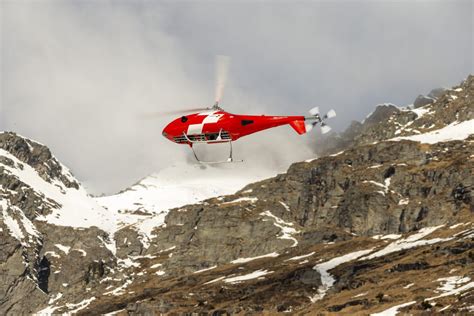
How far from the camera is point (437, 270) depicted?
18925 cm

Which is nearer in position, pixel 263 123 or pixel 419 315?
pixel 263 123

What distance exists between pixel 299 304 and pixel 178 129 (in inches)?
4768

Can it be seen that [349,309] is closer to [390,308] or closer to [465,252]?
[390,308]

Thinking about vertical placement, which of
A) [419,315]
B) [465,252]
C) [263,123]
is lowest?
[419,315]

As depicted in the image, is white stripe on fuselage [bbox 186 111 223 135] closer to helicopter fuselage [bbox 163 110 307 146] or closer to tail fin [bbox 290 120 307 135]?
helicopter fuselage [bbox 163 110 307 146]

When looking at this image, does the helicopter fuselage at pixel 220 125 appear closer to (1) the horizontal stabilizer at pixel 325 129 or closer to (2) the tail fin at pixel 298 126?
(2) the tail fin at pixel 298 126

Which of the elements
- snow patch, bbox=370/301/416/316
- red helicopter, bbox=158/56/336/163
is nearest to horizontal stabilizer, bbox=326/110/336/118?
red helicopter, bbox=158/56/336/163

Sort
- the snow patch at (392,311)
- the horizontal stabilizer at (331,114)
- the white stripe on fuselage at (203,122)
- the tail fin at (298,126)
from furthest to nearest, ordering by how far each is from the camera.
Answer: the snow patch at (392,311)
the white stripe on fuselage at (203,122)
the tail fin at (298,126)
the horizontal stabilizer at (331,114)

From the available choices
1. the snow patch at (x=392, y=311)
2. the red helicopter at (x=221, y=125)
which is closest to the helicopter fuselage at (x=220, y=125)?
the red helicopter at (x=221, y=125)

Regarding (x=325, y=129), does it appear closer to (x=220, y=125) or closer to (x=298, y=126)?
(x=298, y=126)

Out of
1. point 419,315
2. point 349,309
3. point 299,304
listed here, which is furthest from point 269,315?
point 419,315

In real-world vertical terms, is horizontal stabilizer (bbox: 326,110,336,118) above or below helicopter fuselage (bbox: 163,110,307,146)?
below

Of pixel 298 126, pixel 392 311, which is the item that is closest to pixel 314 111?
pixel 298 126

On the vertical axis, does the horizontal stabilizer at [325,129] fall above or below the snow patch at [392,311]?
above
